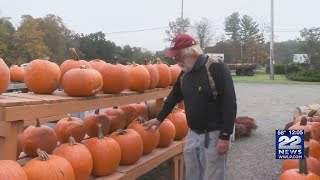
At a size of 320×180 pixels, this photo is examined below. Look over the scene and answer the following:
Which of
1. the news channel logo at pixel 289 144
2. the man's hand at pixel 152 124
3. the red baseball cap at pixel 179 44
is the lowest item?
the man's hand at pixel 152 124

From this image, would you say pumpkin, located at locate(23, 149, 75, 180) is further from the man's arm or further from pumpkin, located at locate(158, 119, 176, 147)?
pumpkin, located at locate(158, 119, 176, 147)

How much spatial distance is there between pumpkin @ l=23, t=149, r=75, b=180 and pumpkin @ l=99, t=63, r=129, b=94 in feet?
2.90

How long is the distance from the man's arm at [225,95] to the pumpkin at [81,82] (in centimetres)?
95

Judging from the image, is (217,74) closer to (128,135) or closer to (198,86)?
(198,86)

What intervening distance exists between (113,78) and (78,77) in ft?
1.62

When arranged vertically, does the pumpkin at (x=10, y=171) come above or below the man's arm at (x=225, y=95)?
below

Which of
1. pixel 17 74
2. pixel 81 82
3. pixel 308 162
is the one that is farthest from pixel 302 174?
pixel 17 74

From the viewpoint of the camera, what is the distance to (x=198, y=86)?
124 inches

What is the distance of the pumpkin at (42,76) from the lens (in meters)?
2.98

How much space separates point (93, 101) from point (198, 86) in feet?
2.88

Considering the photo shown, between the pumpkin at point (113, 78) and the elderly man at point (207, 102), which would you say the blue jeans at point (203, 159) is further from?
the pumpkin at point (113, 78)

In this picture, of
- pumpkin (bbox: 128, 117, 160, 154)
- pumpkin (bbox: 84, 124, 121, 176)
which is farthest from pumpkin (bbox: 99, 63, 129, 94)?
pumpkin (bbox: 128, 117, 160, 154)

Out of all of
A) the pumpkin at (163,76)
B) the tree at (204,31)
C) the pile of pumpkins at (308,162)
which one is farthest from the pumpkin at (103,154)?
the tree at (204,31)

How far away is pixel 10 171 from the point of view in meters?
2.38
